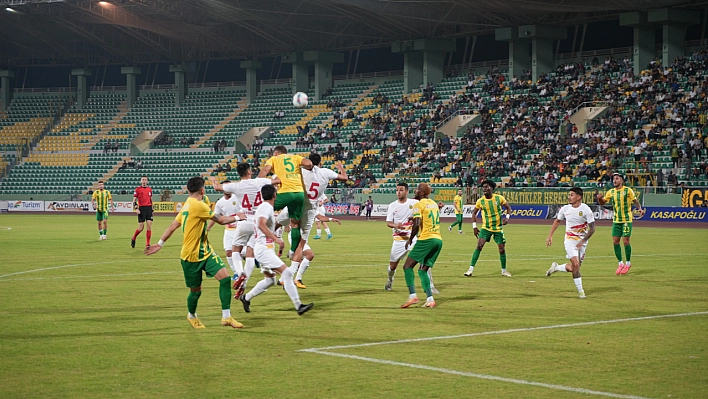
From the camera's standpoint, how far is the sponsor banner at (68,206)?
66875 mm

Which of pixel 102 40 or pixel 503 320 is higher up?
pixel 102 40

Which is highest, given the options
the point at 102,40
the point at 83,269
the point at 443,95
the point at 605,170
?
the point at 102,40

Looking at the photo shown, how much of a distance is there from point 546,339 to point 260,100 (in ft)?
215

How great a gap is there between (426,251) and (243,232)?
3.39 metres

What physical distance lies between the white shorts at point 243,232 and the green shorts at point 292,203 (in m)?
0.65

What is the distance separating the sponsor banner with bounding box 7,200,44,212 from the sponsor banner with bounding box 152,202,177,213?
10.5m

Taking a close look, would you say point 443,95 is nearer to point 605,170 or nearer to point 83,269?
point 605,170

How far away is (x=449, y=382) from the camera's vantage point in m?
8.64

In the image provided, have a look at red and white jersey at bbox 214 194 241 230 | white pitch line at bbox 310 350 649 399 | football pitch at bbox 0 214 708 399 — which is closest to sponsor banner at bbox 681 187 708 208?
football pitch at bbox 0 214 708 399

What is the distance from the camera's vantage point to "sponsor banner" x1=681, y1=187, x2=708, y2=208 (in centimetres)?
4312

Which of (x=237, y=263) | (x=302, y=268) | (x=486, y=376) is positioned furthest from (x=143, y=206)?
(x=486, y=376)

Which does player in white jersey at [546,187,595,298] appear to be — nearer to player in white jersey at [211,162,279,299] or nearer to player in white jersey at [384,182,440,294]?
player in white jersey at [384,182,440,294]

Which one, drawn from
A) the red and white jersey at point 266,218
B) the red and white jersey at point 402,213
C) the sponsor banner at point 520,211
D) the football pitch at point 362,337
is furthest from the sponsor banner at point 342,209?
the red and white jersey at point 266,218

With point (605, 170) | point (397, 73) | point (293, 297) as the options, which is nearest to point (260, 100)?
point (397, 73)
